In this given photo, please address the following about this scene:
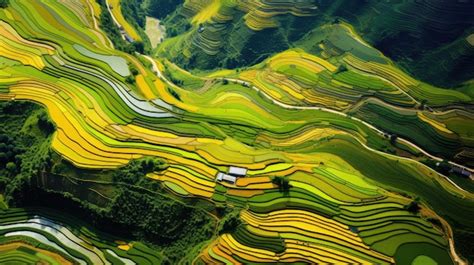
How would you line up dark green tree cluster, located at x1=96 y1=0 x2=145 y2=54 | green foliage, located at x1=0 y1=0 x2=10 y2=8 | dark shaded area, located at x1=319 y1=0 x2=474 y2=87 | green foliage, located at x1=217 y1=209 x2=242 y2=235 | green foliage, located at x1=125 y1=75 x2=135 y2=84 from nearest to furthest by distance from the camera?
green foliage, located at x1=217 y1=209 x2=242 y2=235 < green foliage, located at x1=125 y1=75 x2=135 y2=84 < green foliage, located at x1=0 y1=0 x2=10 y2=8 < dark green tree cluster, located at x1=96 y1=0 x2=145 y2=54 < dark shaded area, located at x1=319 y1=0 x2=474 y2=87

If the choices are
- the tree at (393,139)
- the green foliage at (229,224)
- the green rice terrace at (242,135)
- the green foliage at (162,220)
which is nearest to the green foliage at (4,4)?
the green rice terrace at (242,135)

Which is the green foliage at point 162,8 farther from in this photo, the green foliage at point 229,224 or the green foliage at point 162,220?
the green foliage at point 229,224

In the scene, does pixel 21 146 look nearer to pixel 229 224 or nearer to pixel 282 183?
pixel 229 224

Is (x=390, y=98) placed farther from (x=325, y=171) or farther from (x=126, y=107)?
(x=126, y=107)

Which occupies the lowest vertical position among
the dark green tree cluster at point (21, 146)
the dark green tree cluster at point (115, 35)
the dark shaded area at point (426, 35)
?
the dark green tree cluster at point (21, 146)

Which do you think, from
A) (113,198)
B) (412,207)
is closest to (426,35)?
(412,207)

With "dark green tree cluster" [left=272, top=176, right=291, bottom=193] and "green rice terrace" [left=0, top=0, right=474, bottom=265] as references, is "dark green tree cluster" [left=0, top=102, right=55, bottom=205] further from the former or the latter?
"dark green tree cluster" [left=272, top=176, right=291, bottom=193]

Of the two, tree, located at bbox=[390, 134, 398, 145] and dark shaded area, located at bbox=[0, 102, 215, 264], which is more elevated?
tree, located at bbox=[390, 134, 398, 145]

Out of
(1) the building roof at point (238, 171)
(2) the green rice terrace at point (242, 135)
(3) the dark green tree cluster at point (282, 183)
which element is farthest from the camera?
(1) the building roof at point (238, 171)

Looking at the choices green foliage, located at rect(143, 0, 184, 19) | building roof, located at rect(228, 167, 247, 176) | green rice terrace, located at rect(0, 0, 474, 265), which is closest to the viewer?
green rice terrace, located at rect(0, 0, 474, 265)

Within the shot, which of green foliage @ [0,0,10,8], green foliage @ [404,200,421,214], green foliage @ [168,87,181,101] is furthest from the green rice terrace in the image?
green foliage @ [168,87,181,101]
